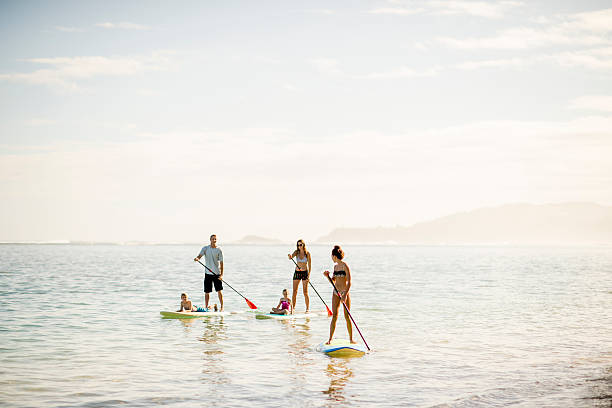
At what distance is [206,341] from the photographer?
575 inches

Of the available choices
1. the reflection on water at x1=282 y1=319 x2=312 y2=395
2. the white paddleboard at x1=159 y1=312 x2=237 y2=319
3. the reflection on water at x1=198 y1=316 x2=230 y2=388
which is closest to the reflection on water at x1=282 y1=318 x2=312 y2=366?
the reflection on water at x1=282 y1=319 x2=312 y2=395

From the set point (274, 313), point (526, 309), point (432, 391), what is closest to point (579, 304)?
point (526, 309)

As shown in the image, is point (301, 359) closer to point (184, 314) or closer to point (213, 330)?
point (213, 330)

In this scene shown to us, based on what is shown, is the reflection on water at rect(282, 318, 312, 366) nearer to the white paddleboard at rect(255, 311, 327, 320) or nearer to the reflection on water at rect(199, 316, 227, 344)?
the white paddleboard at rect(255, 311, 327, 320)

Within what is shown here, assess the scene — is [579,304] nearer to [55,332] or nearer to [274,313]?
[274,313]

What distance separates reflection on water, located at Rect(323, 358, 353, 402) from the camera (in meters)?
9.60

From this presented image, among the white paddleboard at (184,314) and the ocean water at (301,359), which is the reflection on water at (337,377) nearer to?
the ocean water at (301,359)

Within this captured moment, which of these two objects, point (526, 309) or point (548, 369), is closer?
point (548, 369)

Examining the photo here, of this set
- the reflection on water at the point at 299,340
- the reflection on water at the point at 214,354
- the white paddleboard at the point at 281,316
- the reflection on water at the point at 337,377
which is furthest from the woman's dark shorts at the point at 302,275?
the reflection on water at the point at 337,377

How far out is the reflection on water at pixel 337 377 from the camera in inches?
378

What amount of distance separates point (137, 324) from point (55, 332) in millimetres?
2432

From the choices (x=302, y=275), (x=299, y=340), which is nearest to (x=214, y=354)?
(x=299, y=340)

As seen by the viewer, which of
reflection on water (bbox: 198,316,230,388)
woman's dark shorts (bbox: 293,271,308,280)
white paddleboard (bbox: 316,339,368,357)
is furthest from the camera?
woman's dark shorts (bbox: 293,271,308,280)

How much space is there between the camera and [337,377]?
1082 cm
